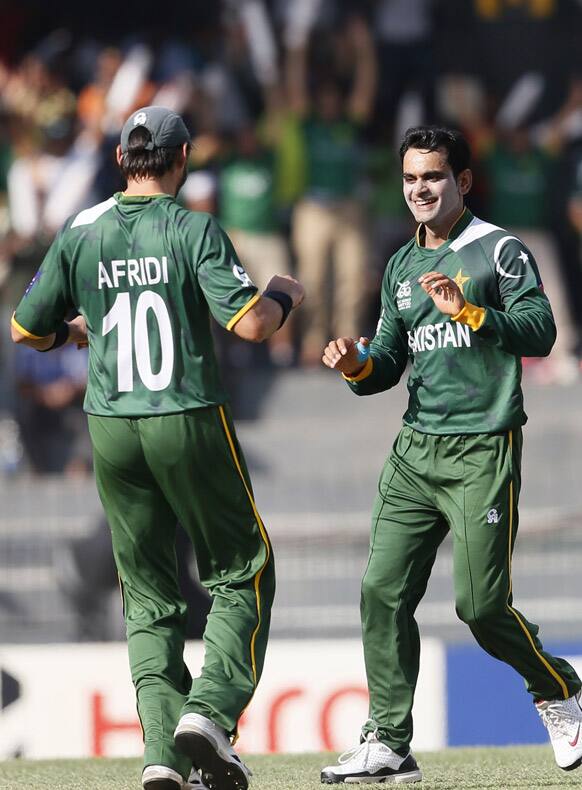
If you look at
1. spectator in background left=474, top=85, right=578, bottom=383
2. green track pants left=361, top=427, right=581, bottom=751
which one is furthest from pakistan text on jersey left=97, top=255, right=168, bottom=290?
spectator in background left=474, top=85, right=578, bottom=383

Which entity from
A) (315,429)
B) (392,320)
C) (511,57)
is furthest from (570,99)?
(392,320)

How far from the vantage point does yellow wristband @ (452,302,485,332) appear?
5249 mm

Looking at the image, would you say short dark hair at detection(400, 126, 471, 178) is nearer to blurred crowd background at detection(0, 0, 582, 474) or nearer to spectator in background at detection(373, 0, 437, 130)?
blurred crowd background at detection(0, 0, 582, 474)

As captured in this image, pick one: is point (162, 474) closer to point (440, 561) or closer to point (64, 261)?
point (64, 261)

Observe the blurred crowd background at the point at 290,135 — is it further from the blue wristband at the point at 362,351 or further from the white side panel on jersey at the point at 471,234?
the white side panel on jersey at the point at 471,234

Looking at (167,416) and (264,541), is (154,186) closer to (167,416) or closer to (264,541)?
(167,416)

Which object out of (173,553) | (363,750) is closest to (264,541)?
(173,553)

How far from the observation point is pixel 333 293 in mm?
13828

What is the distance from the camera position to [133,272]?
5.14 m

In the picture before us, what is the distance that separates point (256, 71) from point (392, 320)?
9.44 meters

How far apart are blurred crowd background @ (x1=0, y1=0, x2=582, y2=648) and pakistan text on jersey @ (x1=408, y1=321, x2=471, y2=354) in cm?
654

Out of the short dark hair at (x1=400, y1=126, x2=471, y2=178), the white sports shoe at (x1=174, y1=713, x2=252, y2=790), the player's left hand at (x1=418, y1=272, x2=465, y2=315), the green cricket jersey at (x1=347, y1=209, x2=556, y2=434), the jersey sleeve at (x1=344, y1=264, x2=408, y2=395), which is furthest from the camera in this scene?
the jersey sleeve at (x1=344, y1=264, x2=408, y2=395)

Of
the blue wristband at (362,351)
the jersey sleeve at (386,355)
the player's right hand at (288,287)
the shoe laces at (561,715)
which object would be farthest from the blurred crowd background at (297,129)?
the player's right hand at (288,287)

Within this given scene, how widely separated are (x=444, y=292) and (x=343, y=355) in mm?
509
